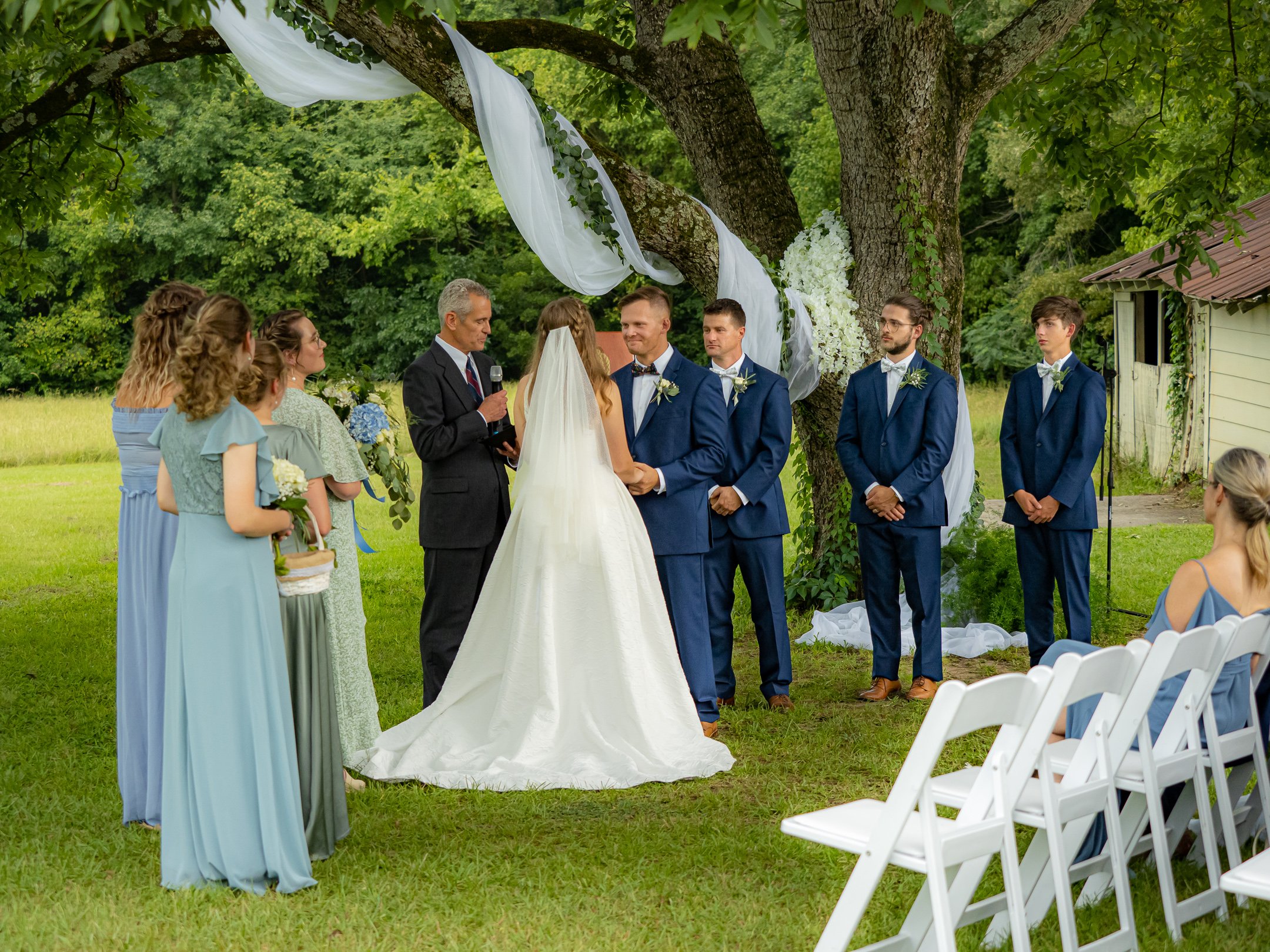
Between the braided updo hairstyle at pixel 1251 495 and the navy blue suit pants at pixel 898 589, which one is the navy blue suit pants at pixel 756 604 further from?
the braided updo hairstyle at pixel 1251 495

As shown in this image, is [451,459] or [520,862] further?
[451,459]

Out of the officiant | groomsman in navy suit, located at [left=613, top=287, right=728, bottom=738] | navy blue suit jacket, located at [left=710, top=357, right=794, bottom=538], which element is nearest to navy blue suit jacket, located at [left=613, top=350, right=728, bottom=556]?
groomsman in navy suit, located at [left=613, top=287, right=728, bottom=738]

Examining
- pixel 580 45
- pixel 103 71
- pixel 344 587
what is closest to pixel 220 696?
pixel 344 587

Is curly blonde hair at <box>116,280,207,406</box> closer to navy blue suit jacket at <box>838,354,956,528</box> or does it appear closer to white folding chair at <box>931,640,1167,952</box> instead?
white folding chair at <box>931,640,1167,952</box>

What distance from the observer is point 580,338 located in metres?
5.65

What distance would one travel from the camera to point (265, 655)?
4211 millimetres

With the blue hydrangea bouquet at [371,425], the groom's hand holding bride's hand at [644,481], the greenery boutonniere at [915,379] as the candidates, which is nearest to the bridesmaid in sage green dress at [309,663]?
the blue hydrangea bouquet at [371,425]

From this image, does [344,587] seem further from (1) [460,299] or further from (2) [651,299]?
(2) [651,299]

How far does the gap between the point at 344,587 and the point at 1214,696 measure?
11.6ft

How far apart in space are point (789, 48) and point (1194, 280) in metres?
19.4

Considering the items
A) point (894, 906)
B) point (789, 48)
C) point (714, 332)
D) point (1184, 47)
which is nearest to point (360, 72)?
point (714, 332)

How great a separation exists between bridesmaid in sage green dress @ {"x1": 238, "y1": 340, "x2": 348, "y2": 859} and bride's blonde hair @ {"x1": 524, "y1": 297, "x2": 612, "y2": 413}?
1.34 m

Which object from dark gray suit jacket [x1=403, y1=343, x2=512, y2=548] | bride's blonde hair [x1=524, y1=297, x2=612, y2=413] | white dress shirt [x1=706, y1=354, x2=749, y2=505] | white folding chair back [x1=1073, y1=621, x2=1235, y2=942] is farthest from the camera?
white dress shirt [x1=706, y1=354, x2=749, y2=505]

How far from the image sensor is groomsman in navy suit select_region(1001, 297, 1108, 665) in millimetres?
6840
